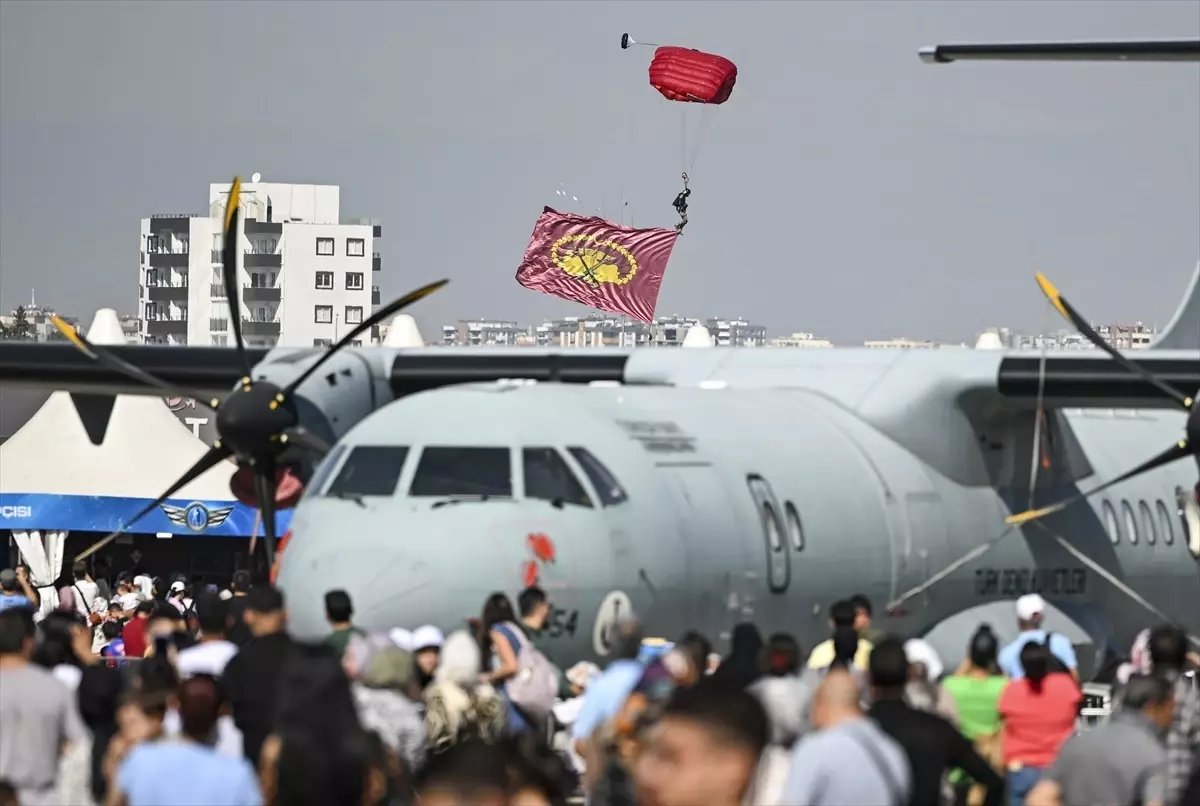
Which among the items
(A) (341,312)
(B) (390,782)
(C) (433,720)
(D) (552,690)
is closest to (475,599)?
(D) (552,690)

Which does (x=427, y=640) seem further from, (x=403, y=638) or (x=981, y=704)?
(x=981, y=704)

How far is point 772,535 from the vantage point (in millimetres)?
14805

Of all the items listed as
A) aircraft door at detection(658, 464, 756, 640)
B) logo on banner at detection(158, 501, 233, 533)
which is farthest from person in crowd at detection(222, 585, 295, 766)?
logo on banner at detection(158, 501, 233, 533)

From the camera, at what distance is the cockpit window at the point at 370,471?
43.0 ft

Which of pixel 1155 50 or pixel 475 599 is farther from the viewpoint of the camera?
pixel 1155 50

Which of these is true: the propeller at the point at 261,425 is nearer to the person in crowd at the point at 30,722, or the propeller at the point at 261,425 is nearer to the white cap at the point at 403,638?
the white cap at the point at 403,638

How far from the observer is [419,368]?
1962 centimetres

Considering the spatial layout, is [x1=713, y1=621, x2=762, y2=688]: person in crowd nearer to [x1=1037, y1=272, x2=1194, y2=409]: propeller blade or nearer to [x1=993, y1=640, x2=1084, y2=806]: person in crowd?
[x1=993, y1=640, x2=1084, y2=806]: person in crowd

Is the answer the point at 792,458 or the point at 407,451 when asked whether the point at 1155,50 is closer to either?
the point at 792,458

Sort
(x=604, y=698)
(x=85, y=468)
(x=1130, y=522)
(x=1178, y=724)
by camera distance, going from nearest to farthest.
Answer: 1. (x=1178, y=724)
2. (x=604, y=698)
3. (x=1130, y=522)
4. (x=85, y=468)

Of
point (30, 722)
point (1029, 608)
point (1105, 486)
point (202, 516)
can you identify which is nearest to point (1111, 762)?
point (30, 722)

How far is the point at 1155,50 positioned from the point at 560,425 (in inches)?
319

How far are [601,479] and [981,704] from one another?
3295 millimetres

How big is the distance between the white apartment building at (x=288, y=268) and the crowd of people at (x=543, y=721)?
4118 inches
